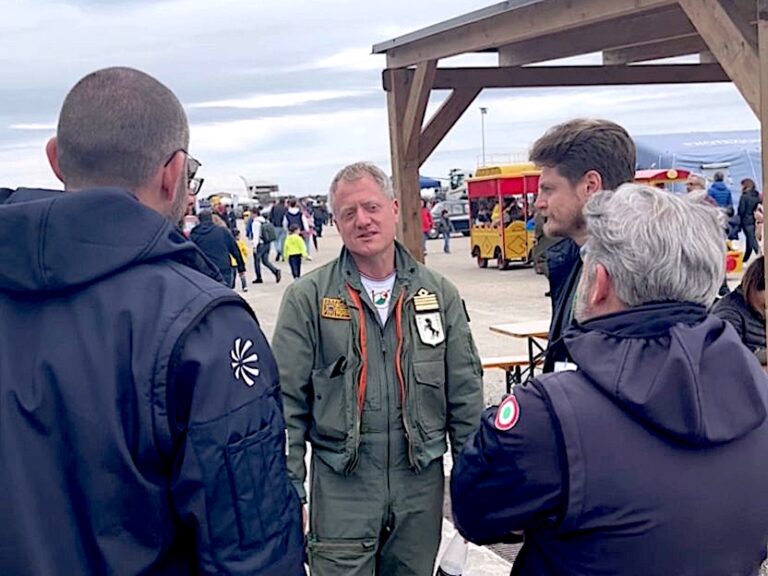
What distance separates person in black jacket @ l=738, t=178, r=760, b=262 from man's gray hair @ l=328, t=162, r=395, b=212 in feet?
54.7

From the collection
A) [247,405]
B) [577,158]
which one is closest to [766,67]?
[577,158]

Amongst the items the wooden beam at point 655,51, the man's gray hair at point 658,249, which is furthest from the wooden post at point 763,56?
the wooden beam at point 655,51

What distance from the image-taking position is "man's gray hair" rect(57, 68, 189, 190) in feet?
5.41

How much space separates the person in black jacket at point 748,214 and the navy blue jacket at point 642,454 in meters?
17.8

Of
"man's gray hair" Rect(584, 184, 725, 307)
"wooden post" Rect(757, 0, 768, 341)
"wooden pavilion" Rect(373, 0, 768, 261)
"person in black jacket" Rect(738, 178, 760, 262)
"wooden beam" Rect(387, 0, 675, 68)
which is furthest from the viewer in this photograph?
"person in black jacket" Rect(738, 178, 760, 262)

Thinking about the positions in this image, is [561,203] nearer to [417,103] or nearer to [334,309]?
[334,309]

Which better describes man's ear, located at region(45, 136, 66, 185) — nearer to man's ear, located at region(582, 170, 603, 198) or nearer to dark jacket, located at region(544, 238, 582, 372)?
dark jacket, located at region(544, 238, 582, 372)

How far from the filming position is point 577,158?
2.72 metres

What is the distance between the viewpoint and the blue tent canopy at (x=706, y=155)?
82.7 feet

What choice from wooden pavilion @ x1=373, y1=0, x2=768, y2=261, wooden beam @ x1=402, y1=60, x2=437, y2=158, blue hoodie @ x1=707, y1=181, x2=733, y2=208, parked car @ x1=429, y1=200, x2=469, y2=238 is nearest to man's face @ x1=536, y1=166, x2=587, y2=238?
wooden pavilion @ x1=373, y1=0, x2=768, y2=261

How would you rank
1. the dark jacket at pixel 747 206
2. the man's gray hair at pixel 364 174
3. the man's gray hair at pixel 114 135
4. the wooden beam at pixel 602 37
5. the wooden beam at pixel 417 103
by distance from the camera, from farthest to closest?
the dark jacket at pixel 747 206
the wooden beam at pixel 417 103
the wooden beam at pixel 602 37
the man's gray hair at pixel 364 174
the man's gray hair at pixel 114 135

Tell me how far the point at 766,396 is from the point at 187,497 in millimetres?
1051

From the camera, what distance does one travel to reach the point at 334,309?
3016mm

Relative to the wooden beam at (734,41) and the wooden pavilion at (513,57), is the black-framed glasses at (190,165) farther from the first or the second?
the wooden pavilion at (513,57)
